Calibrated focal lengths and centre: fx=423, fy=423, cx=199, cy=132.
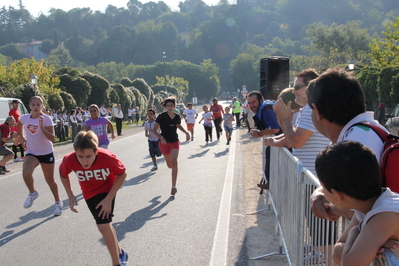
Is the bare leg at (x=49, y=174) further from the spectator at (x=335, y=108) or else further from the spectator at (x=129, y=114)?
the spectator at (x=129, y=114)

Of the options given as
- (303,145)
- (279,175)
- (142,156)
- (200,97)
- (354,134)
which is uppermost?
(354,134)

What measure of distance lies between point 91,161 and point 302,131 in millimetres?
2112

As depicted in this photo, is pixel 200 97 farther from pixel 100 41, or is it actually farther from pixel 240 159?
pixel 240 159

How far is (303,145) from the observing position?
443cm

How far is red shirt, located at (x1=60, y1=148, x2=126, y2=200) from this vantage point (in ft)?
14.2

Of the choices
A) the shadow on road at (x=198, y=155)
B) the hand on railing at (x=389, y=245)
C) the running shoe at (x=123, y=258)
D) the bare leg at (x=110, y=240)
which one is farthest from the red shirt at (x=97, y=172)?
the shadow on road at (x=198, y=155)

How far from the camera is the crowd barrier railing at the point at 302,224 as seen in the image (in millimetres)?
2637

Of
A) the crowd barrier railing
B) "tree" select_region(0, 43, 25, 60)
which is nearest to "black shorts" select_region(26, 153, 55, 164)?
the crowd barrier railing

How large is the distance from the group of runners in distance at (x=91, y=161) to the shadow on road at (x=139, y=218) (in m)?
0.71

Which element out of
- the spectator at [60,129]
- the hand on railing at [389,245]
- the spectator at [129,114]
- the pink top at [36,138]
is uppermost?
the hand on railing at [389,245]

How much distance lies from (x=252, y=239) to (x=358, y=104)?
338 cm

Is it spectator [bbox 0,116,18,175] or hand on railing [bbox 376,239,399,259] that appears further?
spectator [bbox 0,116,18,175]

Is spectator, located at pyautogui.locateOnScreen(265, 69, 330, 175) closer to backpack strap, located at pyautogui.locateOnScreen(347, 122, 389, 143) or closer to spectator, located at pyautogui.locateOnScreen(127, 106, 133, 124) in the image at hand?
backpack strap, located at pyautogui.locateOnScreen(347, 122, 389, 143)

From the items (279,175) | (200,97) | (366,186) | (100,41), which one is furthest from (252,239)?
(100,41)
